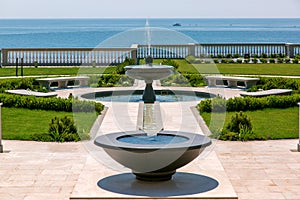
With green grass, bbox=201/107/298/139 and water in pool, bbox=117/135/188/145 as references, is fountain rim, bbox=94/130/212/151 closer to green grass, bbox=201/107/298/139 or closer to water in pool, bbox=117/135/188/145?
water in pool, bbox=117/135/188/145

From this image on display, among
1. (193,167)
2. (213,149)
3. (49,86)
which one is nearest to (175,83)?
(49,86)

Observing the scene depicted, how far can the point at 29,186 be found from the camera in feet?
31.5

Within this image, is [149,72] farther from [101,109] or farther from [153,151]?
[101,109]

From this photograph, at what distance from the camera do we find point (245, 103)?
17688mm

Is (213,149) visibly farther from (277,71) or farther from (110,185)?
(277,71)

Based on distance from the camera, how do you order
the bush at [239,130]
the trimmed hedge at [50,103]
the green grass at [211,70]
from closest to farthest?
the bush at [239,130] < the trimmed hedge at [50,103] < the green grass at [211,70]

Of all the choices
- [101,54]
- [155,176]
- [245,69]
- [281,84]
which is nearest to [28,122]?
[155,176]

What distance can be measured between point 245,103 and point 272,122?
78.9 inches

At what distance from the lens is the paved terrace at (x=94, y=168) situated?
9252 mm

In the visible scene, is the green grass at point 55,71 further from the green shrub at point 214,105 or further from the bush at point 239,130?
the bush at point 239,130

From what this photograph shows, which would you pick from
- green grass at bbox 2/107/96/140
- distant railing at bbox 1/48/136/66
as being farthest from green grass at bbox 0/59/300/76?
green grass at bbox 2/107/96/140

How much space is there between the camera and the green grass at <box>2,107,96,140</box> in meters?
14.4

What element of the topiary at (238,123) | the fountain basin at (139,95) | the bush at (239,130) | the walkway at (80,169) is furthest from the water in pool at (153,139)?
the fountain basin at (139,95)

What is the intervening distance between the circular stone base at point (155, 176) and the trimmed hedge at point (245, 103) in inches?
271
